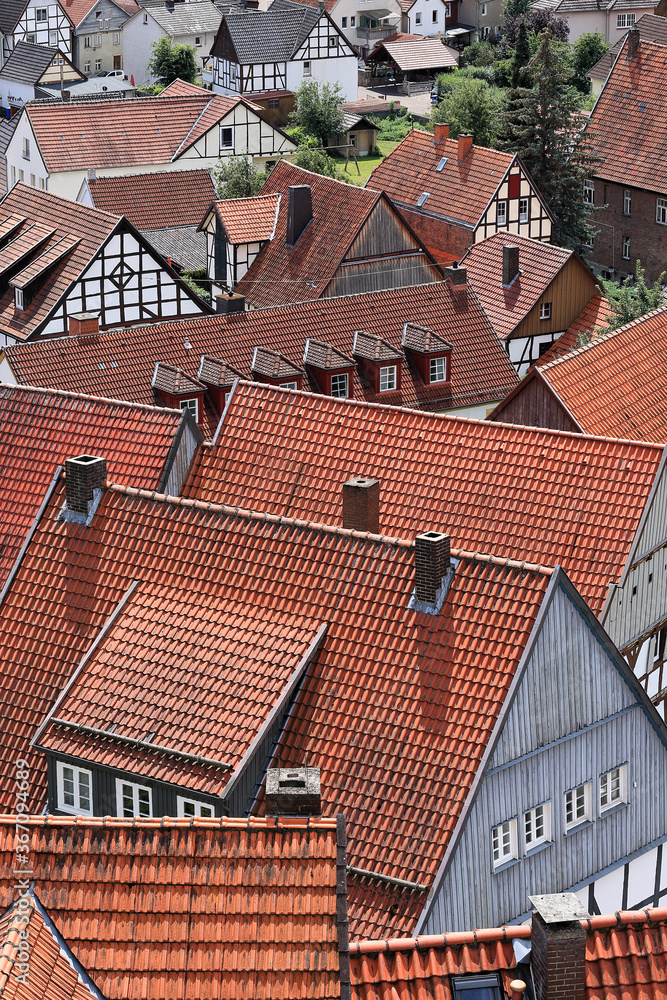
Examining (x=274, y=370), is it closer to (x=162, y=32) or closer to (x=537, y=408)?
(x=537, y=408)

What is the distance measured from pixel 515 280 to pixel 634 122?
22573 mm

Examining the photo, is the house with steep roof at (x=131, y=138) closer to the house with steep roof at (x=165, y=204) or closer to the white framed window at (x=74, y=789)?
the house with steep roof at (x=165, y=204)

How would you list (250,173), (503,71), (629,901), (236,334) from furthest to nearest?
(503,71)
(250,173)
(236,334)
(629,901)

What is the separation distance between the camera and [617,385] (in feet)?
123

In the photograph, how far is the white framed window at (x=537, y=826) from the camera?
23.5 metres

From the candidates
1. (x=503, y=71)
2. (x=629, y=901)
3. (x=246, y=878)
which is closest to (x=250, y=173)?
(x=503, y=71)

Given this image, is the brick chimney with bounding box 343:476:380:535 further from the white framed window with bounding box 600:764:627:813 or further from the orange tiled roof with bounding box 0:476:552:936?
the white framed window with bounding box 600:764:627:813

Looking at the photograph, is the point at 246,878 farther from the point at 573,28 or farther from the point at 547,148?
the point at 573,28

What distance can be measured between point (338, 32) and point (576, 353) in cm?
7460

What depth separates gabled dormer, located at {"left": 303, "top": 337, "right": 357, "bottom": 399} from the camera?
45.9 metres

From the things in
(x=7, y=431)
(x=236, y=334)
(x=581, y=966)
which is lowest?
(x=581, y=966)

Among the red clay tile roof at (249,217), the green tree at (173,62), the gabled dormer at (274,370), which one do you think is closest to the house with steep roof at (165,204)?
the red clay tile roof at (249,217)

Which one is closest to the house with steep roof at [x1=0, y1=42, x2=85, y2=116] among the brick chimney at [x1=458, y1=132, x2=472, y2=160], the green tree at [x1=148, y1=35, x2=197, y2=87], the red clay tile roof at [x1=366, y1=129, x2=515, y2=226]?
the green tree at [x1=148, y1=35, x2=197, y2=87]

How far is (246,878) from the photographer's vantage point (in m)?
16.3
